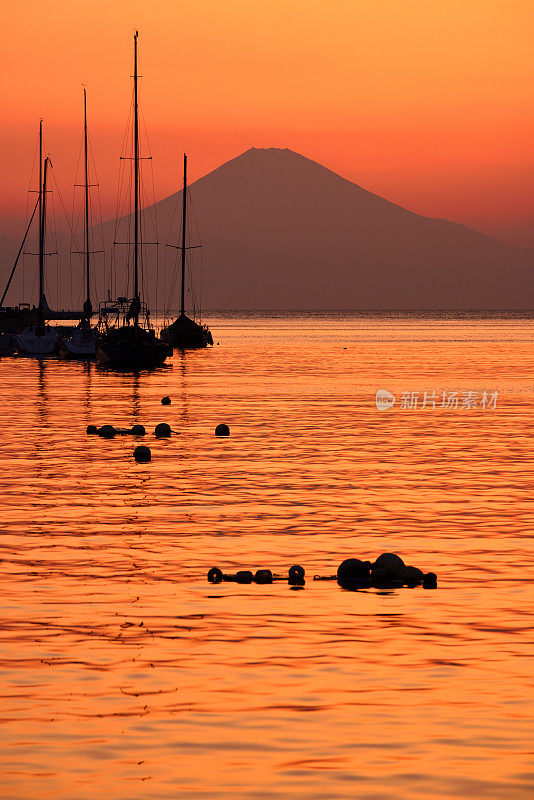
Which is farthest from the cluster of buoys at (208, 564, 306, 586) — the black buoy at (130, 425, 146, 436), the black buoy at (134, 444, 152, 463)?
the black buoy at (130, 425, 146, 436)

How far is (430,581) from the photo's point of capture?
70.8ft

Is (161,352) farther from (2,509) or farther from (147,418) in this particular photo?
(2,509)

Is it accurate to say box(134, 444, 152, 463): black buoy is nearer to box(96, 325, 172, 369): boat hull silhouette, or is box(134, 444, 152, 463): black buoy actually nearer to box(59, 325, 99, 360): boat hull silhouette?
box(96, 325, 172, 369): boat hull silhouette

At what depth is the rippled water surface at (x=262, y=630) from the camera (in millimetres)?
12789

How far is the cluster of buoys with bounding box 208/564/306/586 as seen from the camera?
72.0 feet

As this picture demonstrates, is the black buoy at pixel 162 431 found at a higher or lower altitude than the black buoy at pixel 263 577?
higher

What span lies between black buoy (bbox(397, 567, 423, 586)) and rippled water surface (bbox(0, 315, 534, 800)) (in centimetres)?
31

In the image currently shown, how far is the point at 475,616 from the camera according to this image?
63.8 feet

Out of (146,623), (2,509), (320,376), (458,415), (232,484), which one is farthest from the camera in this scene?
(320,376)

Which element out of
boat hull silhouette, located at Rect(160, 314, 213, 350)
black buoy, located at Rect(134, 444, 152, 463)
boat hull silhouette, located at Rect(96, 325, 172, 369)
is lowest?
black buoy, located at Rect(134, 444, 152, 463)

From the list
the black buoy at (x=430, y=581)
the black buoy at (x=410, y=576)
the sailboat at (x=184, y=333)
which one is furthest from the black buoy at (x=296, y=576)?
the sailboat at (x=184, y=333)

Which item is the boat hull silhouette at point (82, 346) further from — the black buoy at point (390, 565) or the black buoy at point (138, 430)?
the black buoy at point (390, 565)

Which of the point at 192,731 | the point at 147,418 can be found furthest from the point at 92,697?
the point at 147,418

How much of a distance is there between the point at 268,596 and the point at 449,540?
635cm
